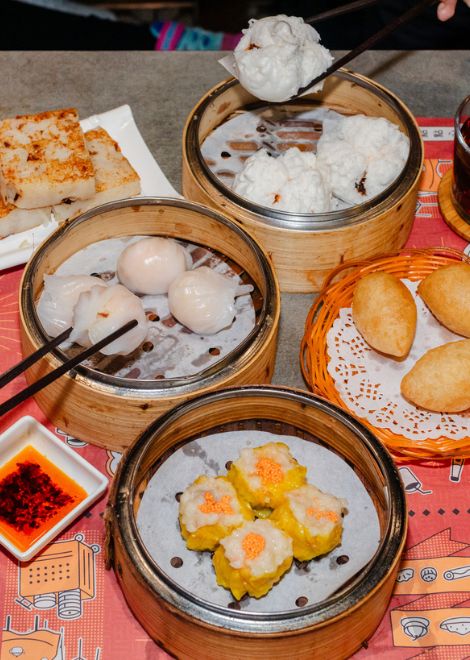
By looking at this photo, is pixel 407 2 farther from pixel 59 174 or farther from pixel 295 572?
pixel 295 572

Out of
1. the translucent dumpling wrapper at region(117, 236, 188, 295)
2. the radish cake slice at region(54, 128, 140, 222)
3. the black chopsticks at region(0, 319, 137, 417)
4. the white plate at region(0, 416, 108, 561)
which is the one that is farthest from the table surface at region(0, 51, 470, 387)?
the white plate at region(0, 416, 108, 561)

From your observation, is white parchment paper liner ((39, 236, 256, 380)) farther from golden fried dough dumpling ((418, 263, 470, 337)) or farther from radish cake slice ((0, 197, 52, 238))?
golden fried dough dumpling ((418, 263, 470, 337))

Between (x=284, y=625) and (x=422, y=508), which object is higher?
(x=284, y=625)

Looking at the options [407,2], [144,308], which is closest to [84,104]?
[144,308]

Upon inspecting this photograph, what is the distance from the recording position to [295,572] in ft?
5.70

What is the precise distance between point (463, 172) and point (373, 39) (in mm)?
426

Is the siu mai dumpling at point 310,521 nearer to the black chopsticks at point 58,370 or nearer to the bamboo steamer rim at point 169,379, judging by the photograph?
the bamboo steamer rim at point 169,379

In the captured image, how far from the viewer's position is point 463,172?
91.8 inches

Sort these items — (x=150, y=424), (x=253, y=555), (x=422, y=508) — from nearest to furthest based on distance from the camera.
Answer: (x=253, y=555)
(x=150, y=424)
(x=422, y=508)

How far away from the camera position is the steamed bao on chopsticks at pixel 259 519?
1638mm

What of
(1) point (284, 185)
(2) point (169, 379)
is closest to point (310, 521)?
(2) point (169, 379)

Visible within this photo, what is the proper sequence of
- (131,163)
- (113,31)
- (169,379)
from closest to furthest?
(169,379)
(131,163)
(113,31)

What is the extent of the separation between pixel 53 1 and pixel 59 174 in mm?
1226

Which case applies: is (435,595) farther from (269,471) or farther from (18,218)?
(18,218)
